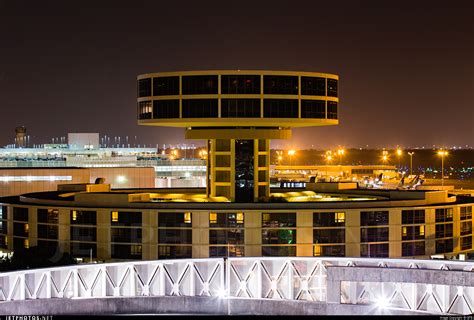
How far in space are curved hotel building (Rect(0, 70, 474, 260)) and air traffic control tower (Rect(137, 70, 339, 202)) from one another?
109 mm

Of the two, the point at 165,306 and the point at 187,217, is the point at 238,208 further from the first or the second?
the point at 165,306

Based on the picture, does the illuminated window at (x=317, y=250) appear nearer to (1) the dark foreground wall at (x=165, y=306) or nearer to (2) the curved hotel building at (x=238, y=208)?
(2) the curved hotel building at (x=238, y=208)

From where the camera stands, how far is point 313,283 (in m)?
62.2

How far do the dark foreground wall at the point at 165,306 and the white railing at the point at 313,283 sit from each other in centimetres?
56

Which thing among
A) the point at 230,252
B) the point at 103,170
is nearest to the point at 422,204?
the point at 230,252

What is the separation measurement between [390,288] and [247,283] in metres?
8.74

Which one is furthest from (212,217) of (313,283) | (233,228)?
(313,283)

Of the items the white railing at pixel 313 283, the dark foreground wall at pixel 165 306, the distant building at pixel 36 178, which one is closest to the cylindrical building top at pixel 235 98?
the white railing at pixel 313 283

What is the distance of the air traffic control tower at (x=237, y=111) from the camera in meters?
107

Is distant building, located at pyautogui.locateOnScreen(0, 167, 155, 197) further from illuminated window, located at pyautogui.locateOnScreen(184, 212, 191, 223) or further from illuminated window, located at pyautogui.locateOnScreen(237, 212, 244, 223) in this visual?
illuminated window, located at pyautogui.locateOnScreen(237, 212, 244, 223)

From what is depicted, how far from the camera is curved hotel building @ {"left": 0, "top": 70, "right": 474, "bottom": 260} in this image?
9656cm

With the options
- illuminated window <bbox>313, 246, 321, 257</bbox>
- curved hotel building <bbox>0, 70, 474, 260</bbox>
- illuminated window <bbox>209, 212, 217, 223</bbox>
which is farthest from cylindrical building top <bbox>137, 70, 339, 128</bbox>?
illuminated window <bbox>313, 246, 321, 257</bbox>

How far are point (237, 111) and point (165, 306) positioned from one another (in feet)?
170

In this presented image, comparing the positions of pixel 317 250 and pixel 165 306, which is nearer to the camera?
pixel 165 306
